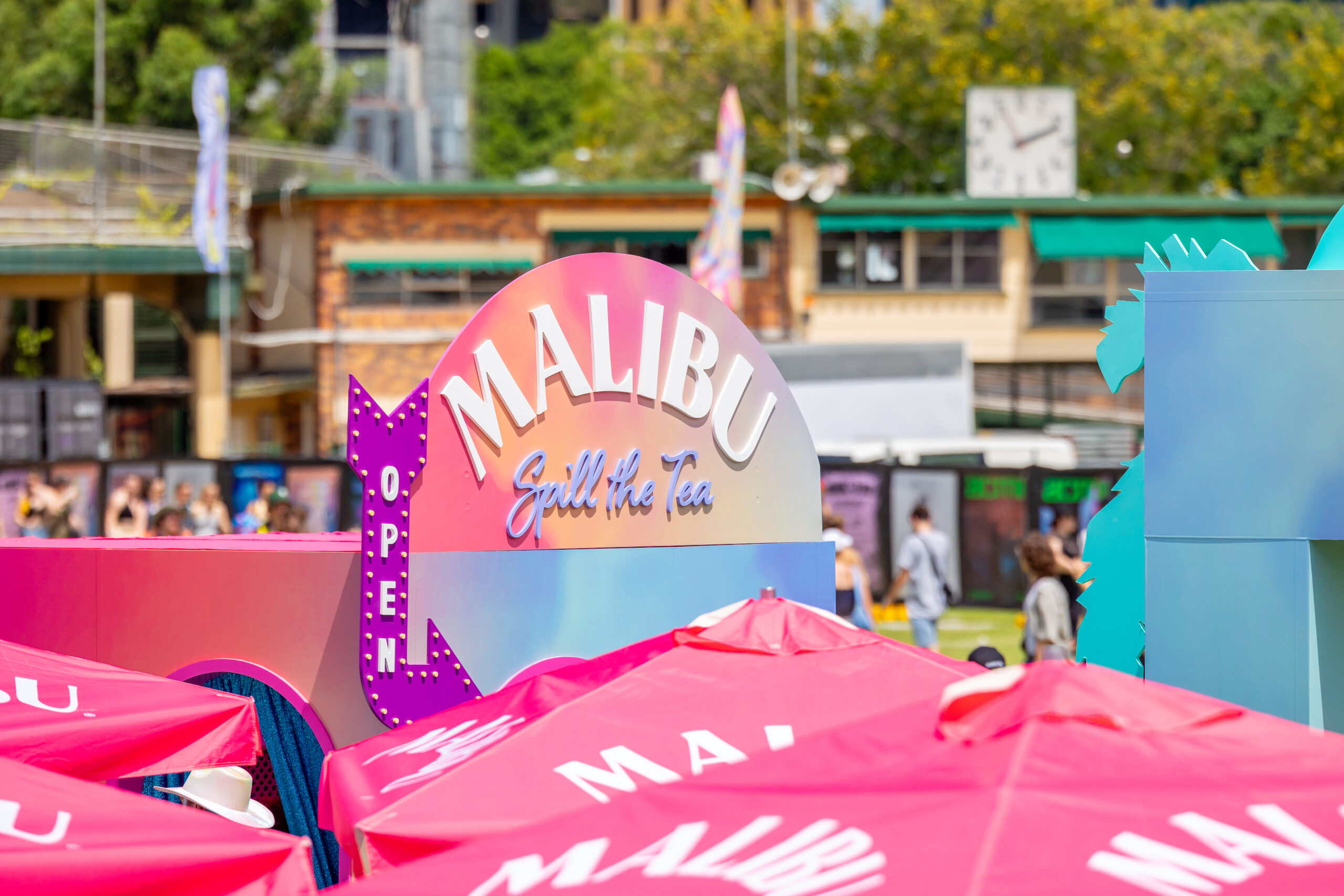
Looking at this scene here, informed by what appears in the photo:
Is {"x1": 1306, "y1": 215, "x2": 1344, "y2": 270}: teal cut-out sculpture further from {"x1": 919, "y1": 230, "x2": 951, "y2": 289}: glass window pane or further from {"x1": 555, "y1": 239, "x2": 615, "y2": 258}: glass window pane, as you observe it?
{"x1": 919, "y1": 230, "x2": 951, "y2": 289}: glass window pane

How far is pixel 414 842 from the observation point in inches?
154

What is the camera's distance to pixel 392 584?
6.44 metres

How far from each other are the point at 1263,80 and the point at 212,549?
4717 centimetres

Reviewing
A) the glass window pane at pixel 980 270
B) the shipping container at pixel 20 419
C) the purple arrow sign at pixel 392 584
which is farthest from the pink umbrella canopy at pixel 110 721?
the glass window pane at pixel 980 270

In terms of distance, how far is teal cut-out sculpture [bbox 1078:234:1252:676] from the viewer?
6746 millimetres

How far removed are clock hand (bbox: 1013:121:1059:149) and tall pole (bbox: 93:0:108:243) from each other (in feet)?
59.9

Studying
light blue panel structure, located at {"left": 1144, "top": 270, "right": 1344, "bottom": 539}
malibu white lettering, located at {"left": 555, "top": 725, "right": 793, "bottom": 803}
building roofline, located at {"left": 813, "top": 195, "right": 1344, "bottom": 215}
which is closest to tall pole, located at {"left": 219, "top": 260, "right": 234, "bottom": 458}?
building roofline, located at {"left": 813, "top": 195, "right": 1344, "bottom": 215}

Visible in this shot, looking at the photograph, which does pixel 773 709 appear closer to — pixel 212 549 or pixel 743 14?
pixel 212 549

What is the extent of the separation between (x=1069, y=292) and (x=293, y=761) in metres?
26.4

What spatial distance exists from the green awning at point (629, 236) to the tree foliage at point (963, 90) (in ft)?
38.8

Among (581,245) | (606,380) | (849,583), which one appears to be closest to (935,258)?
(581,245)

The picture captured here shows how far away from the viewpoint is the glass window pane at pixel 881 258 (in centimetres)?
3073

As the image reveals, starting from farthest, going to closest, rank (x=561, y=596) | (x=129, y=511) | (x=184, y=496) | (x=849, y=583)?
1. (x=184, y=496)
2. (x=129, y=511)
3. (x=849, y=583)
4. (x=561, y=596)

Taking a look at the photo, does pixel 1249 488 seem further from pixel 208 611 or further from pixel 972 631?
pixel 972 631
